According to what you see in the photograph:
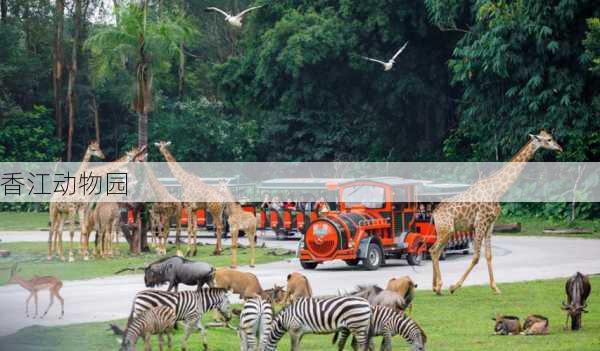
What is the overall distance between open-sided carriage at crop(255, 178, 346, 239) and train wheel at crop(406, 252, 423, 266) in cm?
783

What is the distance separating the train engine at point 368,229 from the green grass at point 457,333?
478cm

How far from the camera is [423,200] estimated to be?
88.5ft

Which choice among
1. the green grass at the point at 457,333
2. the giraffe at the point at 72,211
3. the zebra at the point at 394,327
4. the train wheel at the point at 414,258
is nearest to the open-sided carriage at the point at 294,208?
the train wheel at the point at 414,258

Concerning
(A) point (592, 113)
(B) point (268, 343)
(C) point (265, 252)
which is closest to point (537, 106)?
(A) point (592, 113)

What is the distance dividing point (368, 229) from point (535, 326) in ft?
Result: 32.2

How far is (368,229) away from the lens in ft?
79.3

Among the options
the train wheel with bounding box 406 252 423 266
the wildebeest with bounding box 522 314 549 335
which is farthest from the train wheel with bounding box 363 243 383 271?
the wildebeest with bounding box 522 314 549 335

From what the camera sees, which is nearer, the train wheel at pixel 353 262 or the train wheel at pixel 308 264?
the train wheel at pixel 308 264

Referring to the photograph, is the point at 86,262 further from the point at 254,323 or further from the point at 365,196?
the point at 254,323

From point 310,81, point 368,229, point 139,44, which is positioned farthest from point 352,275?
point 310,81

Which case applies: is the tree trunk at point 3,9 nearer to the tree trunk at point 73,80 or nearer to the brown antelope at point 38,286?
the tree trunk at point 73,80

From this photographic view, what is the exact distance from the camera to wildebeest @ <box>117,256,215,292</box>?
53.3ft

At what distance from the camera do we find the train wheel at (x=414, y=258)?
24.8m

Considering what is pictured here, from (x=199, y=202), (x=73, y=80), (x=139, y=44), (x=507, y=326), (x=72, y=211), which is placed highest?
(x=73, y=80)
